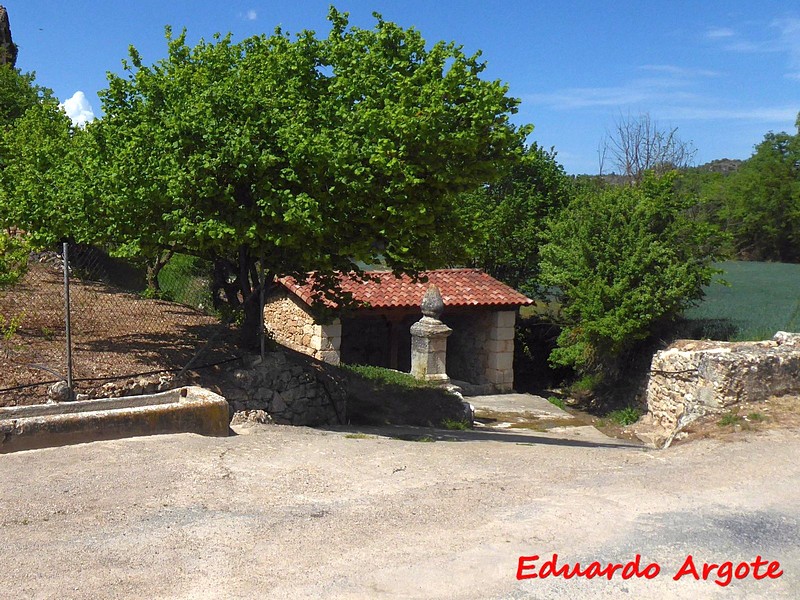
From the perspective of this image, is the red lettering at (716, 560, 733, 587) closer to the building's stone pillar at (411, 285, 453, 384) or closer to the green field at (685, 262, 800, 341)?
the green field at (685, 262, 800, 341)

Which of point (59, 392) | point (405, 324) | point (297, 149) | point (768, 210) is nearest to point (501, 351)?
point (405, 324)

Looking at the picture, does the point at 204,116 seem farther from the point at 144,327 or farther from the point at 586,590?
the point at 586,590

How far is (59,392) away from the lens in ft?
26.5

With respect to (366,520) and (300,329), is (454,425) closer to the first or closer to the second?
(300,329)

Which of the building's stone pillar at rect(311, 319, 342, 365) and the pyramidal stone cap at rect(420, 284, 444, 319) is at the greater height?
the pyramidal stone cap at rect(420, 284, 444, 319)

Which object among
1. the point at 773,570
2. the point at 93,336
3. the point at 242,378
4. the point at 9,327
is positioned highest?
the point at 9,327

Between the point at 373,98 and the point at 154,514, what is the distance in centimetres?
567

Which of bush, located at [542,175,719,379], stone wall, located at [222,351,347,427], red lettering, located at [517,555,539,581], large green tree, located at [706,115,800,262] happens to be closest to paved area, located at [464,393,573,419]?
bush, located at [542,175,719,379]

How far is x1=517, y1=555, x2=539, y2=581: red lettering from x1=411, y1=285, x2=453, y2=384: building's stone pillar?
432 inches

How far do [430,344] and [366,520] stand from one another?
10.6m

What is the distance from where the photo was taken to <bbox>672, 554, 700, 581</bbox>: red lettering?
15.0ft

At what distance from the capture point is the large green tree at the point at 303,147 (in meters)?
8.53

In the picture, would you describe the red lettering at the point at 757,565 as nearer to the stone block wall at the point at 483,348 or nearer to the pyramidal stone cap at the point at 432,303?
the pyramidal stone cap at the point at 432,303

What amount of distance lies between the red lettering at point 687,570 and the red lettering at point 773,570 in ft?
1.53
